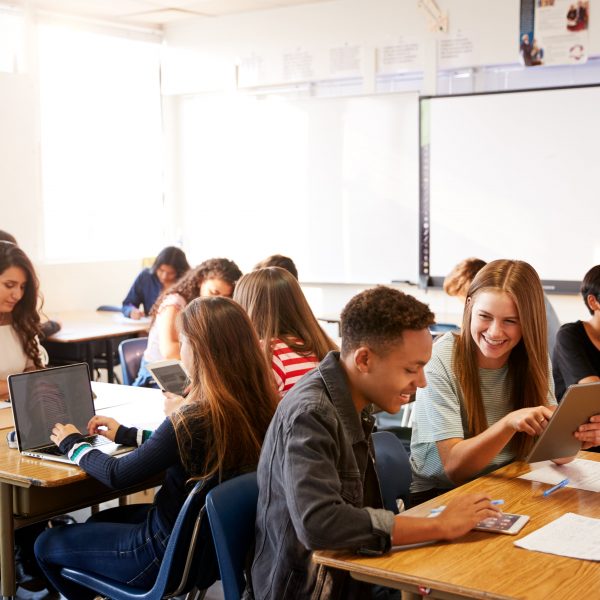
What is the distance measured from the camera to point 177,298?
177 inches

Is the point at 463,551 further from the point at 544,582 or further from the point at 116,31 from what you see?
the point at 116,31

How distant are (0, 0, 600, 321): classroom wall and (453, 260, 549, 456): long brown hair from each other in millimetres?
3635

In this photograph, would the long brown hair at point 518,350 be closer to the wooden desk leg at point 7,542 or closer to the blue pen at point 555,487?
the blue pen at point 555,487

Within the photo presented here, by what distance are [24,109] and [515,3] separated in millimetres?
3477

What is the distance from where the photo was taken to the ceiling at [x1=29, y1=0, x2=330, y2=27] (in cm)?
677

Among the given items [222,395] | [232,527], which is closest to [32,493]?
[222,395]

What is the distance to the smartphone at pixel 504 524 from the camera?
1907 mm

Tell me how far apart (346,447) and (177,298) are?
2.72 meters

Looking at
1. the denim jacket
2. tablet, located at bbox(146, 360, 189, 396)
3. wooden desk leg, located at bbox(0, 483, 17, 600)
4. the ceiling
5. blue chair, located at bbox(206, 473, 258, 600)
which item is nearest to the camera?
the denim jacket

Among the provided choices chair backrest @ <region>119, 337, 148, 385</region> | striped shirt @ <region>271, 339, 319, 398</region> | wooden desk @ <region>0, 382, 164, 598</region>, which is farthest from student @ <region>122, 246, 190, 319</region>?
wooden desk @ <region>0, 382, 164, 598</region>

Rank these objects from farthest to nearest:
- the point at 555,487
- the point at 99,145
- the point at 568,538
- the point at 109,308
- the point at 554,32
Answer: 1. the point at 99,145
2. the point at 109,308
3. the point at 554,32
4. the point at 555,487
5. the point at 568,538

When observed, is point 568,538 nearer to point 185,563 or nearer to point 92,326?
point 185,563

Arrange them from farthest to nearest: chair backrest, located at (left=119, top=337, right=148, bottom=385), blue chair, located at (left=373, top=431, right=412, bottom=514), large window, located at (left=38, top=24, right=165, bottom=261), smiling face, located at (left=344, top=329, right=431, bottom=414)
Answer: large window, located at (left=38, top=24, right=165, bottom=261), chair backrest, located at (left=119, top=337, right=148, bottom=385), blue chair, located at (left=373, top=431, right=412, bottom=514), smiling face, located at (left=344, top=329, right=431, bottom=414)

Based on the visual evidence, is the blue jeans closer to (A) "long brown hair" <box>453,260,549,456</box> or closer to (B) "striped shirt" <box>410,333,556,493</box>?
(B) "striped shirt" <box>410,333,556,493</box>
